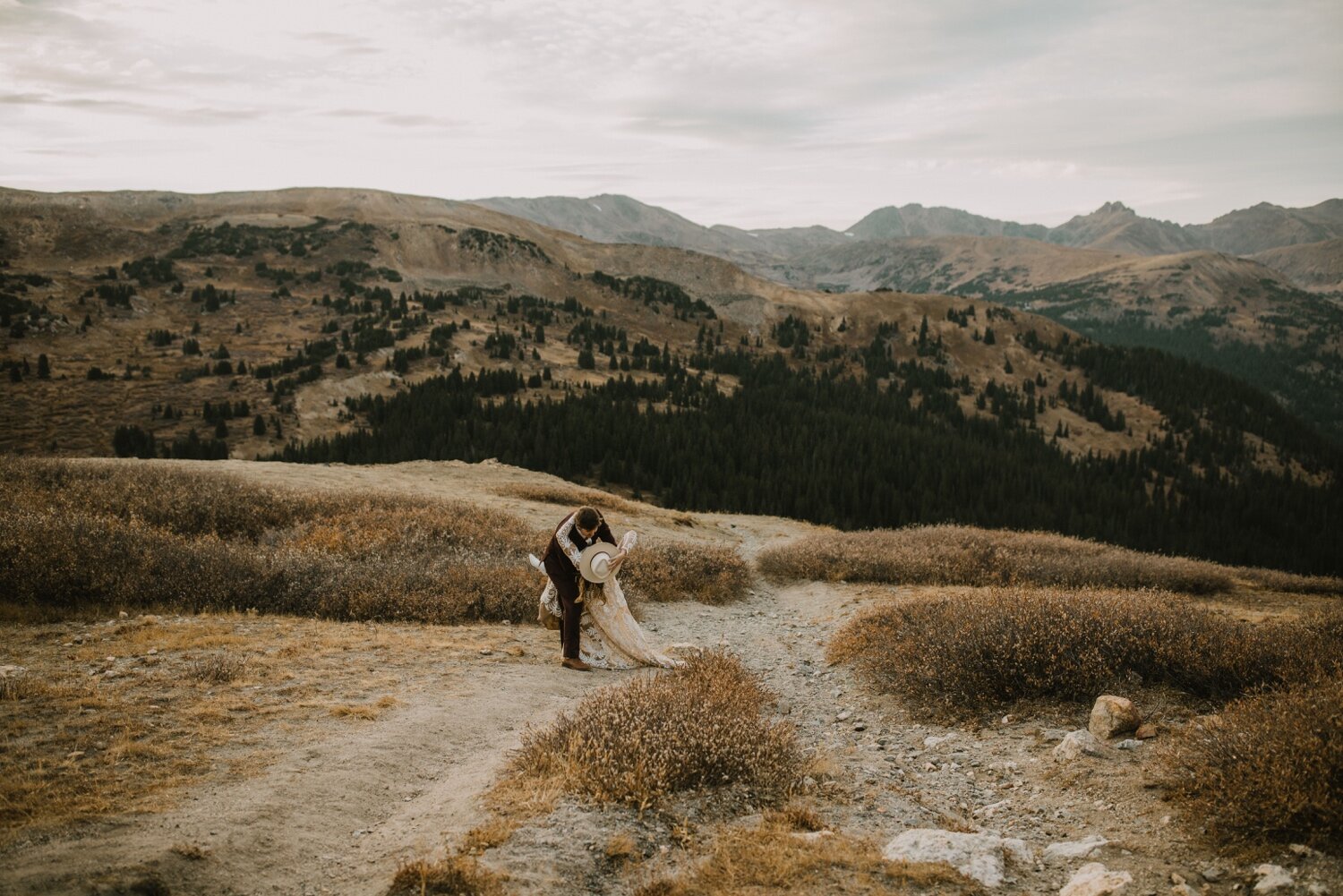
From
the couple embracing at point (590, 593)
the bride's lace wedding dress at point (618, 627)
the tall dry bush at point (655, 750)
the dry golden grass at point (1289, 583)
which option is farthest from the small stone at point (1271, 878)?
the dry golden grass at point (1289, 583)

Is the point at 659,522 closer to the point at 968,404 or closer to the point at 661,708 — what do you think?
the point at 661,708

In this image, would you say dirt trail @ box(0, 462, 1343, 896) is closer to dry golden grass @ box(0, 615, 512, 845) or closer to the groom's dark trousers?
dry golden grass @ box(0, 615, 512, 845)

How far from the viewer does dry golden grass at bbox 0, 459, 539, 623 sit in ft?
41.3

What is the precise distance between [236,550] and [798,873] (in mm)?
15222

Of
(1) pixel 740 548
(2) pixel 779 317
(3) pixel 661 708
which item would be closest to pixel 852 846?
(3) pixel 661 708

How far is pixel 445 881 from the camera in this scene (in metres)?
5.12

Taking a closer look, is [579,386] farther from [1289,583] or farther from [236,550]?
[236,550]

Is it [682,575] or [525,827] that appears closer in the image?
[525,827]

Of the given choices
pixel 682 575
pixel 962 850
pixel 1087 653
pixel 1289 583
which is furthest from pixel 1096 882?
pixel 1289 583

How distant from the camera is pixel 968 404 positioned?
6398 inches

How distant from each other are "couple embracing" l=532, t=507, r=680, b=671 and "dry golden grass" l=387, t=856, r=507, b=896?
5.61 m

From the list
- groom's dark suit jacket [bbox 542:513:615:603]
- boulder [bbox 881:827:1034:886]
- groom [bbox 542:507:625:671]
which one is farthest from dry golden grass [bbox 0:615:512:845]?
boulder [bbox 881:827:1034:886]

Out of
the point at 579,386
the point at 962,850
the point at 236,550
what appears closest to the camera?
the point at 962,850

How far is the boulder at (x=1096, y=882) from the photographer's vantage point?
5.16 metres
